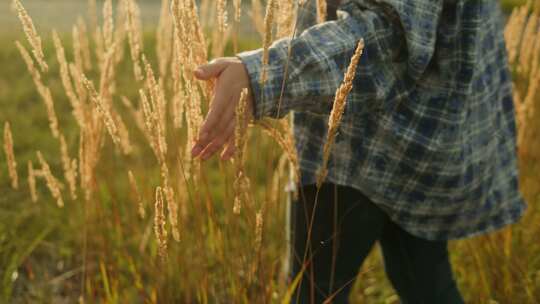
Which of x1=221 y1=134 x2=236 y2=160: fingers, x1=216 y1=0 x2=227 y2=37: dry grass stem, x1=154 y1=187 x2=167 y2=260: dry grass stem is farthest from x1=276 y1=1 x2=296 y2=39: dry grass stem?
x1=154 y1=187 x2=167 y2=260: dry grass stem

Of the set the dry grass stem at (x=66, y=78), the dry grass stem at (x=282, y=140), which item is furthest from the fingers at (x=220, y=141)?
the dry grass stem at (x=66, y=78)

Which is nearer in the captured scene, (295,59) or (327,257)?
(295,59)

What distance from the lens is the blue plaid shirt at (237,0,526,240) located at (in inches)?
39.0

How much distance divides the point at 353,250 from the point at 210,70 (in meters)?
0.59

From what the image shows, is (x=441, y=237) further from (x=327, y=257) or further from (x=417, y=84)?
(x=417, y=84)

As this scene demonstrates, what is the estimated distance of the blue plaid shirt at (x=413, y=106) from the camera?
3.25 feet

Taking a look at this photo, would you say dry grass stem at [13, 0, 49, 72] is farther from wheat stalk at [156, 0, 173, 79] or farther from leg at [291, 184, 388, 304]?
leg at [291, 184, 388, 304]

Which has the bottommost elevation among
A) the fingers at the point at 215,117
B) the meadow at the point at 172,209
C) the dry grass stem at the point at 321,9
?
the meadow at the point at 172,209

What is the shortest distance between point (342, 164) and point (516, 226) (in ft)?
3.67

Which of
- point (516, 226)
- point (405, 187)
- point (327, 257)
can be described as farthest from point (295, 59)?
point (516, 226)

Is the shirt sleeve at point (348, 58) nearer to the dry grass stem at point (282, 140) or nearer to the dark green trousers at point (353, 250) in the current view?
the dry grass stem at point (282, 140)

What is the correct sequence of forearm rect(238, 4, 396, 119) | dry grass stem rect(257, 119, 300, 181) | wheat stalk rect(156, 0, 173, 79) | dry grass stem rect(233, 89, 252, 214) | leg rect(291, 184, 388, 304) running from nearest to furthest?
1. dry grass stem rect(233, 89, 252, 214)
2. forearm rect(238, 4, 396, 119)
3. dry grass stem rect(257, 119, 300, 181)
4. leg rect(291, 184, 388, 304)
5. wheat stalk rect(156, 0, 173, 79)

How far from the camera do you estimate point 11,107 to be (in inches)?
153

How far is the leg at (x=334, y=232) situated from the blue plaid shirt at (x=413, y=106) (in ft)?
0.17
